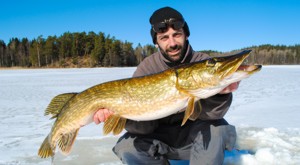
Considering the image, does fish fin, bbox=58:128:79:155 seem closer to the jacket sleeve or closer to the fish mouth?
the jacket sleeve

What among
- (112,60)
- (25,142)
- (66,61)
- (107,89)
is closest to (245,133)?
(107,89)

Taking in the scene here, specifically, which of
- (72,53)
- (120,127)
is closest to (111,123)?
(120,127)

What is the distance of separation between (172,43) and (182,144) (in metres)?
0.87

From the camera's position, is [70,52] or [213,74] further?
[70,52]

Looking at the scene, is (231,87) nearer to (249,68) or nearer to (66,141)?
(249,68)

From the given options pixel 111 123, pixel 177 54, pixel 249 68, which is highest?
pixel 177 54

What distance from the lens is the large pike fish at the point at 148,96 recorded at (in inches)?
73.0

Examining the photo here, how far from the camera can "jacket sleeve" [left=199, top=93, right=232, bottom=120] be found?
6.96 feet

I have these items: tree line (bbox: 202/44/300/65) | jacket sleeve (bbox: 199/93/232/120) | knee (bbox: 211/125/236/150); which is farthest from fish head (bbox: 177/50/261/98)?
tree line (bbox: 202/44/300/65)

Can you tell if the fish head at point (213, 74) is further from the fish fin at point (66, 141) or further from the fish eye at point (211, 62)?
the fish fin at point (66, 141)

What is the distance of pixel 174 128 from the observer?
94.3 inches

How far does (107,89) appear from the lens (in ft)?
7.05

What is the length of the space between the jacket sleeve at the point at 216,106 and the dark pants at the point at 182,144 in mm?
136

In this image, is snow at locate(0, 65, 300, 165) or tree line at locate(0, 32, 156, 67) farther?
tree line at locate(0, 32, 156, 67)
